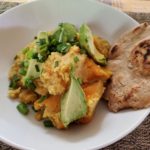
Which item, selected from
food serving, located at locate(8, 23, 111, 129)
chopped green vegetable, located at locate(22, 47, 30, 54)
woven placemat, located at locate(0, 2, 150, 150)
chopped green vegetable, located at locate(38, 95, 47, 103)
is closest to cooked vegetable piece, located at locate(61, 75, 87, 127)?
food serving, located at locate(8, 23, 111, 129)

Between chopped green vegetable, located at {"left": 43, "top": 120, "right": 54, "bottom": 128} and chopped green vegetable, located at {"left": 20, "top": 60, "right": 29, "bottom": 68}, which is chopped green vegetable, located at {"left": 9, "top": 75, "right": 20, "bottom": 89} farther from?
chopped green vegetable, located at {"left": 43, "top": 120, "right": 54, "bottom": 128}

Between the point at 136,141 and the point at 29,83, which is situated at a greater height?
the point at 29,83

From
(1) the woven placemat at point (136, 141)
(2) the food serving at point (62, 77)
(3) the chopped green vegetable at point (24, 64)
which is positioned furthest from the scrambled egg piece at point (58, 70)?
(1) the woven placemat at point (136, 141)

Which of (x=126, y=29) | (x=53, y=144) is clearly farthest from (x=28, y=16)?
(x=53, y=144)

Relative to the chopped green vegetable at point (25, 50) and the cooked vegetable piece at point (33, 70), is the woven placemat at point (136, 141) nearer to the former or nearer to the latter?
the cooked vegetable piece at point (33, 70)

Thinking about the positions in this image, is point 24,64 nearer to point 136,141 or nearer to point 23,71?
Answer: point 23,71

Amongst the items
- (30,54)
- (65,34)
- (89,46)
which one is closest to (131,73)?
(89,46)

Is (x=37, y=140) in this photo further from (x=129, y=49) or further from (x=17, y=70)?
(x=129, y=49)
